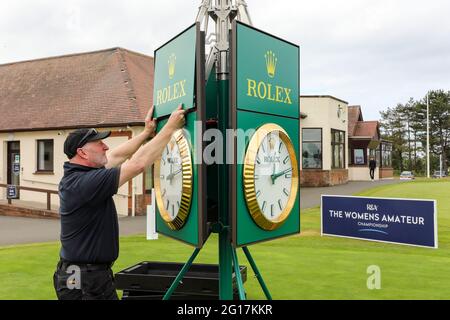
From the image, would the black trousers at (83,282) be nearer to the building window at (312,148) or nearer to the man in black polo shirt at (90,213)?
the man in black polo shirt at (90,213)

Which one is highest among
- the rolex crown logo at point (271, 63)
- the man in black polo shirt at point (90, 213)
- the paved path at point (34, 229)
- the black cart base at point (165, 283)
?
the rolex crown logo at point (271, 63)

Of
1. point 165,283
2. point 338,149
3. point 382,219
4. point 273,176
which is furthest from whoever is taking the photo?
point 338,149

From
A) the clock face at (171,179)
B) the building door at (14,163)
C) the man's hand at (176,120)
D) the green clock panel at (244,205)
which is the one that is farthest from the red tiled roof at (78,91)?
the green clock panel at (244,205)

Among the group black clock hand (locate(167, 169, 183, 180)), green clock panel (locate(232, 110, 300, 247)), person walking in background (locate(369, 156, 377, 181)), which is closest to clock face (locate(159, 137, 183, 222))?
black clock hand (locate(167, 169, 183, 180))

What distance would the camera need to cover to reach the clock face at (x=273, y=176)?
12.1 feet

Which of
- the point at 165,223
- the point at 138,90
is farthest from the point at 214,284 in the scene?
the point at 138,90

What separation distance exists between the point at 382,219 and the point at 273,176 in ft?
26.6

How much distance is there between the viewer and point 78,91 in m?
22.0

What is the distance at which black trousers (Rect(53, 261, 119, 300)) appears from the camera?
132 inches

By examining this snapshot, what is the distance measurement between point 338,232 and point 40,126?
586 inches

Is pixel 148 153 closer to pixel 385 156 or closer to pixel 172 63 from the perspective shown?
pixel 172 63

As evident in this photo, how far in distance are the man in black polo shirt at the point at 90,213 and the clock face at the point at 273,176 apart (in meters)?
0.77

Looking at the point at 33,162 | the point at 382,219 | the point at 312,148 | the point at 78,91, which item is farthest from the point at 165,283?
the point at 312,148
